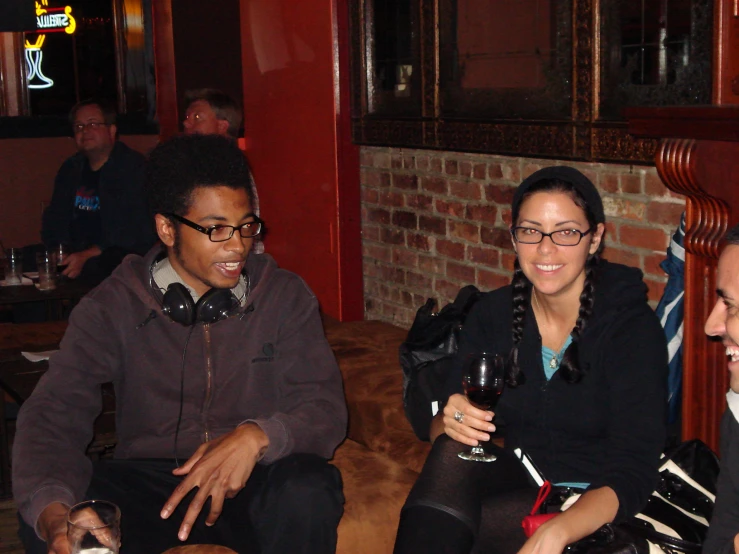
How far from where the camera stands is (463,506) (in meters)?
2.14

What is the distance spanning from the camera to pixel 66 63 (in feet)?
27.3

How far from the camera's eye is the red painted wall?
4645 millimetres

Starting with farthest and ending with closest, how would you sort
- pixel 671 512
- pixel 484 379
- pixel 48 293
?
pixel 48 293 < pixel 484 379 < pixel 671 512

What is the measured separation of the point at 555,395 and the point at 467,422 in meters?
0.24

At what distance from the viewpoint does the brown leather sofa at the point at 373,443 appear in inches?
106

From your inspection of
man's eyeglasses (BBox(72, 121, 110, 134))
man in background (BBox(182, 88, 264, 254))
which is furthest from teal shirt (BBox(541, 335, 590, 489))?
man's eyeglasses (BBox(72, 121, 110, 134))

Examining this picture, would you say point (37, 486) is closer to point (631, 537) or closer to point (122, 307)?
point (122, 307)

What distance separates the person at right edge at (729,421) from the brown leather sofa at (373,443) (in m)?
1.07

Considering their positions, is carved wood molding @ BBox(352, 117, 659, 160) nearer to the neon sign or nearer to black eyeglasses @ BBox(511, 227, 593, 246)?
black eyeglasses @ BBox(511, 227, 593, 246)

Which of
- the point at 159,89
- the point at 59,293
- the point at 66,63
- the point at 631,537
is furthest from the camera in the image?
the point at 66,63

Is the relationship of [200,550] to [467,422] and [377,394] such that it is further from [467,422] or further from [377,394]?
[377,394]

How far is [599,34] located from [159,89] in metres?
5.31

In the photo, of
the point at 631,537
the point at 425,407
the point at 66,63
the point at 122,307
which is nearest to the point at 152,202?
the point at 122,307

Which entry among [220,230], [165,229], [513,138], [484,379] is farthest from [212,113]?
[484,379]
